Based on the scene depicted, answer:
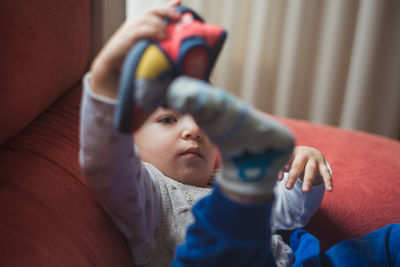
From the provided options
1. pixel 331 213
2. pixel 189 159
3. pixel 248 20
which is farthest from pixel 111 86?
pixel 248 20

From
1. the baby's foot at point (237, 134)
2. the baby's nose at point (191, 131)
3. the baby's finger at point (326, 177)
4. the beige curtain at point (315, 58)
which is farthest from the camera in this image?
the beige curtain at point (315, 58)

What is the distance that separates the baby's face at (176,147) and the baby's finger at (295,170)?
0.17 m

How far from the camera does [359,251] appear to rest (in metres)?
0.73

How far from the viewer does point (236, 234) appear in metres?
0.47

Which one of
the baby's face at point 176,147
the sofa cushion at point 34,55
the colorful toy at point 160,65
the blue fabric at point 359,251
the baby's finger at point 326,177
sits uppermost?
the colorful toy at point 160,65

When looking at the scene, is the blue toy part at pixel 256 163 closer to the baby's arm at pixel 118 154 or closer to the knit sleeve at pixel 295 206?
the baby's arm at pixel 118 154

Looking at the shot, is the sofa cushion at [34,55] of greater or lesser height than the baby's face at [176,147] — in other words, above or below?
above

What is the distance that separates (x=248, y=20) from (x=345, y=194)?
1.04 meters

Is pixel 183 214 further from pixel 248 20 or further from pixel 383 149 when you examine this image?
pixel 248 20

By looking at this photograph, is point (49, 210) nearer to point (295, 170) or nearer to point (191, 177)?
point (191, 177)

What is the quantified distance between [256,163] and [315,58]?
1368 mm

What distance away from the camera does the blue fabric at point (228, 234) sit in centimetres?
47

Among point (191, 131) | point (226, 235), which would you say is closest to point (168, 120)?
point (191, 131)

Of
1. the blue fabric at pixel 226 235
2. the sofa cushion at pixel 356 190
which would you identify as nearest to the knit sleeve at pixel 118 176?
the blue fabric at pixel 226 235
